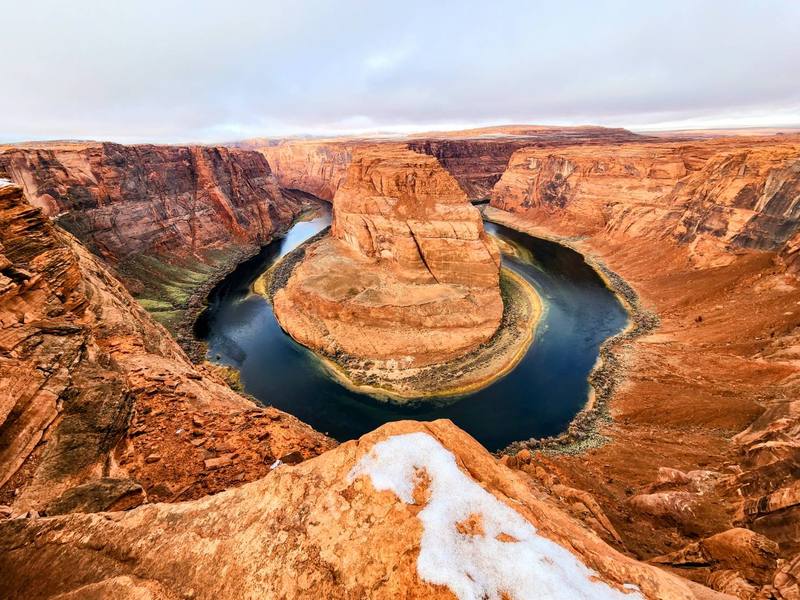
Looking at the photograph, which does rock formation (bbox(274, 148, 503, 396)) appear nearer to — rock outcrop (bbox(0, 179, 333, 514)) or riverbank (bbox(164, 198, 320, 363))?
riverbank (bbox(164, 198, 320, 363))

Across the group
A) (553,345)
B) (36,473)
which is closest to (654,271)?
(553,345)

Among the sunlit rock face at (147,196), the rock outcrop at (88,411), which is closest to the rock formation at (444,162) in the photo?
the sunlit rock face at (147,196)

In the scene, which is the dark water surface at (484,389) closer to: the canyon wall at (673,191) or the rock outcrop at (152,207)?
the rock outcrop at (152,207)

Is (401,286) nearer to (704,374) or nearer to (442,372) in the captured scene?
(442,372)

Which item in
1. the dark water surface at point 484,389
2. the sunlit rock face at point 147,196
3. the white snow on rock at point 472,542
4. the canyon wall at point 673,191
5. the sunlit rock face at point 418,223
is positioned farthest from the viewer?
the sunlit rock face at point 147,196

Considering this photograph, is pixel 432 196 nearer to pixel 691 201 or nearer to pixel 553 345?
pixel 553 345

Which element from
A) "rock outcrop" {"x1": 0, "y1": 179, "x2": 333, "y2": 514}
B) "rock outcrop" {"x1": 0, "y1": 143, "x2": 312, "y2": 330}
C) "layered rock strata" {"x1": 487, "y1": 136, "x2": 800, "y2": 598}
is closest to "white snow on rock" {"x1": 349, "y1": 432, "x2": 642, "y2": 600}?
→ "rock outcrop" {"x1": 0, "y1": 179, "x2": 333, "y2": 514}

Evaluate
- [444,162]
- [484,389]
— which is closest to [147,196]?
[484,389]
